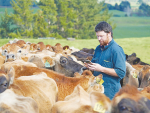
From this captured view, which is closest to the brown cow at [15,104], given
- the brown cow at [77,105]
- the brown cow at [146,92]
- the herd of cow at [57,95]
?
the herd of cow at [57,95]

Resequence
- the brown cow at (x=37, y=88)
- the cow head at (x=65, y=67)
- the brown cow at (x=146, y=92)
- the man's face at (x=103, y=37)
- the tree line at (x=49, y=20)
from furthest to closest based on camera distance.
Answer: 1. the tree line at (x=49, y=20)
2. the cow head at (x=65, y=67)
3. the brown cow at (x=37, y=88)
4. the man's face at (x=103, y=37)
5. the brown cow at (x=146, y=92)

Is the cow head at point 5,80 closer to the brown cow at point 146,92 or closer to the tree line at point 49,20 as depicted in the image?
the brown cow at point 146,92

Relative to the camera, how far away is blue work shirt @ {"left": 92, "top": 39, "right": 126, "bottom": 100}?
333 centimetres

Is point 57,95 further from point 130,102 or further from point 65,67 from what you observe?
point 65,67

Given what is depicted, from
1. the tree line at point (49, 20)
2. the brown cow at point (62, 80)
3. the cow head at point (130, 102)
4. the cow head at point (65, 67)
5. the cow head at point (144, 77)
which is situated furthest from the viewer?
the tree line at point (49, 20)

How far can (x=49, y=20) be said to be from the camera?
169 feet

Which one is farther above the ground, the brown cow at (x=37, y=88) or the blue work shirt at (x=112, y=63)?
the blue work shirt at (x=112, y=63)

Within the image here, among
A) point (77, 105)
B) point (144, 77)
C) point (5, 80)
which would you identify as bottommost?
point (144, 77)

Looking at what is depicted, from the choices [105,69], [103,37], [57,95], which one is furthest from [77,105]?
[103,37]

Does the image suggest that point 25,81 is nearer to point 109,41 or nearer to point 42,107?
point 42,107

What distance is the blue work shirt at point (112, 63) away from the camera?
3.33m

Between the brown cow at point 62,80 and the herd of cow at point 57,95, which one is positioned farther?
the brown cow at point 62,80

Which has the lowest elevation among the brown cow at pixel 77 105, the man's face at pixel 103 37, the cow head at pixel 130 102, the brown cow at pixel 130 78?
the brown cow at pixel 130 78

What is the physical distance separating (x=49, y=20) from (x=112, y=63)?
49.2m
